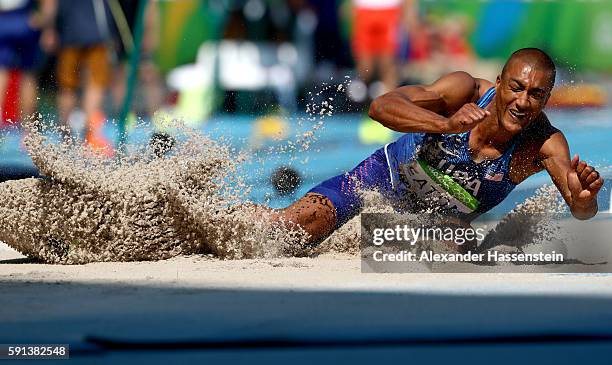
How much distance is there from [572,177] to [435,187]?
0.85 meters

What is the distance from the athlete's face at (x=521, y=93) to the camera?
15.4 ft

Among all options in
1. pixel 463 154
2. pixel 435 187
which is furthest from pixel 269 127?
pixel 463 154

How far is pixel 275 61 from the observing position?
30.8 ft

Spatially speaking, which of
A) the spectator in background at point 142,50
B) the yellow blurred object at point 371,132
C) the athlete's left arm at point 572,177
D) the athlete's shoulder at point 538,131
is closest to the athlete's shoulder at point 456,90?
the athlete's shoulder at point 538,131

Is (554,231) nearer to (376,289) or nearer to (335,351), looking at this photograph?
(376,289)

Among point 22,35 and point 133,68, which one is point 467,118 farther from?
point 22,35

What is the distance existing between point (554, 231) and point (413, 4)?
398cm

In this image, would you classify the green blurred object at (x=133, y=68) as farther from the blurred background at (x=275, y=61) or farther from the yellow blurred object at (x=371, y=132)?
the yellow blurred object at (x=371, y=132)

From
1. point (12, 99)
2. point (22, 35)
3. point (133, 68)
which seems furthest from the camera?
point (22, 35)

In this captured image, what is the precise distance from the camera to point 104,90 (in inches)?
336

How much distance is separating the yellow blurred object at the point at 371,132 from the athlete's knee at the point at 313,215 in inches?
171

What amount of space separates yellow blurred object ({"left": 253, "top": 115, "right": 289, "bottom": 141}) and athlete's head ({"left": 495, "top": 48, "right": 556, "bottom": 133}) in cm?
404

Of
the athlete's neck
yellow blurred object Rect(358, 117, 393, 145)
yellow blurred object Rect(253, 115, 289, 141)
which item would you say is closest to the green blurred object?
yellow blurred object Rect(253, 115, 289, 141)

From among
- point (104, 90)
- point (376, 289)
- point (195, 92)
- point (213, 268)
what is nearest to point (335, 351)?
point (376, 289)
